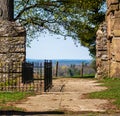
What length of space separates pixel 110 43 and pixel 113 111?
38.9 feet

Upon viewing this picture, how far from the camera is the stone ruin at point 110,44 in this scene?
20.4 m

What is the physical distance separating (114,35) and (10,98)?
9.18 meters

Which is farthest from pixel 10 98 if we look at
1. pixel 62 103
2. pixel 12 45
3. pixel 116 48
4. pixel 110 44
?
pixel 110 44

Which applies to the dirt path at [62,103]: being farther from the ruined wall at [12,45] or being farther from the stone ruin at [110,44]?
the stone ruin at [110,44]

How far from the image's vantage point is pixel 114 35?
2038 centimetres

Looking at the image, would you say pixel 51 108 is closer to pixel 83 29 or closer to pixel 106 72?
pixel 106 72

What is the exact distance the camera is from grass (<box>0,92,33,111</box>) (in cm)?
1070

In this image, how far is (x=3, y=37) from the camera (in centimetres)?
1719

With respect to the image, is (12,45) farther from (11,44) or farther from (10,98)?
(10,98)

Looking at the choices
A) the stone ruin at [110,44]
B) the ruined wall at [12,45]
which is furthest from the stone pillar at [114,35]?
the ruined wall at [12,45]

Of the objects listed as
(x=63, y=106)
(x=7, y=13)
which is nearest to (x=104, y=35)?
(x=7, y=13)

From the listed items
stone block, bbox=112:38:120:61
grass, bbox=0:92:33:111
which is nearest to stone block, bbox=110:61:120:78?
stone block, bbox=112:38:120:61

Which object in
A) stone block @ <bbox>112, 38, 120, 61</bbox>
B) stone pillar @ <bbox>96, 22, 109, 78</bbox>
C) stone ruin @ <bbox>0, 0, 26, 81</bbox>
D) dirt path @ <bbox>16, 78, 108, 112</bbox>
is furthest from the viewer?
stone pillar @ <bbox>96, 22, 109, 78</bbox>

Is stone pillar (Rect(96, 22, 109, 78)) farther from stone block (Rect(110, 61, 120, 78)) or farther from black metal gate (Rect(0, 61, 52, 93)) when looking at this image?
black metal gate (Rect(0, 61, 52, 93))
